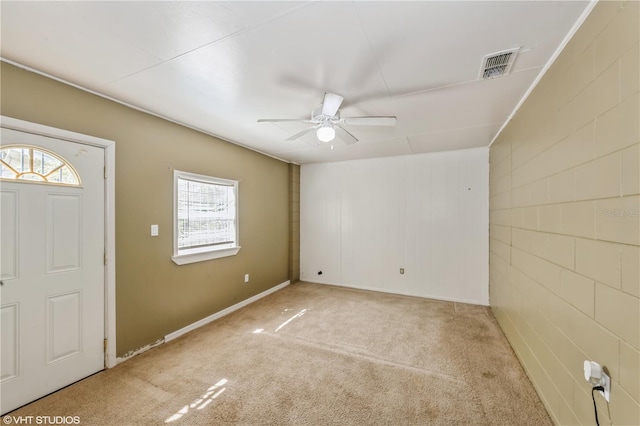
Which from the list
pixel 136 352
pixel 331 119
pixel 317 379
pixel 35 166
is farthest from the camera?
pixel 136 352

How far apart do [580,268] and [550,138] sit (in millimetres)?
924

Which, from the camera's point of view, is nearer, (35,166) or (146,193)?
(35,166)

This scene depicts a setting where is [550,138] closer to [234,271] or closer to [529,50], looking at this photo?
[529,50]

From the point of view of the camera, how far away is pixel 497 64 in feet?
5.81

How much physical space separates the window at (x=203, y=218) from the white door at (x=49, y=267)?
0.79 meters

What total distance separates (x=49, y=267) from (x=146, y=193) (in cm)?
95

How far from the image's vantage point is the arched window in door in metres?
1.79

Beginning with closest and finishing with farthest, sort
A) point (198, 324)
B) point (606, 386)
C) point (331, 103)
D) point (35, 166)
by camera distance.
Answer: point (606, 386) < point (35, 166) < point (331, 103) < point (198, 324)

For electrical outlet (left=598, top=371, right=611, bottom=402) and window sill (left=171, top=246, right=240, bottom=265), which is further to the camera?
window sill (left=171, top=246, right=240, bottom=265)

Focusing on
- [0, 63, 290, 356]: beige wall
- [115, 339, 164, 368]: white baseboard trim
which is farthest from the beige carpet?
[0, 63, 290, 356]: beige wall

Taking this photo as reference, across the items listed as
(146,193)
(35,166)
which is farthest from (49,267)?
(146,193)

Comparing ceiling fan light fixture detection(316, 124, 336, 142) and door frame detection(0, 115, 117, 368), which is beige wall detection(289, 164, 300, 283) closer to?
ceiling fan light fixture detection(316, 124, 336, 142)

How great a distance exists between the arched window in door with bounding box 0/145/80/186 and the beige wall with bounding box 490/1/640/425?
11.6 feet

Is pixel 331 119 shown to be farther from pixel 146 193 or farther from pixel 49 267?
pixel 49 267
